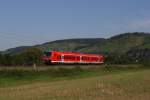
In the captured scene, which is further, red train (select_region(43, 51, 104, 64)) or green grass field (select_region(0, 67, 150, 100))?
red train (select_region(43, 51, 104, 64))

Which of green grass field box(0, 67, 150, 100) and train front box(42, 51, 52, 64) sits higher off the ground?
train front box(42, 51, 52, 64)

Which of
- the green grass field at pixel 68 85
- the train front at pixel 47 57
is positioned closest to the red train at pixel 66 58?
the train front at pixel 47 57

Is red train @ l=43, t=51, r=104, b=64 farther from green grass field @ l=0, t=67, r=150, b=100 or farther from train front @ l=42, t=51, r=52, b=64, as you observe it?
green grass field @ l=0, t=67, r=150, b=100

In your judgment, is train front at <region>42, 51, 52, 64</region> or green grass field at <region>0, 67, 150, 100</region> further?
train front at <region>42, 51, 52, 64</region>

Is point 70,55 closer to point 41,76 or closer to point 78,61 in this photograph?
point 78,61

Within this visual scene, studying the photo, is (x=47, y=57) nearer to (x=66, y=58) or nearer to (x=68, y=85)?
Answer: (x=66, y=58)

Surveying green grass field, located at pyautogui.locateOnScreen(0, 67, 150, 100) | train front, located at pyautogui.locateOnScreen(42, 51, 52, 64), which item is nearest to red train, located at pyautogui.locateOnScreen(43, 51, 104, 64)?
train front, located at pyautogui.locateOnScreen(42, 51, 52, 64)

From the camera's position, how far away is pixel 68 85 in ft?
106

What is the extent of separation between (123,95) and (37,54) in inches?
2236

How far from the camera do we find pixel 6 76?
1650 inches

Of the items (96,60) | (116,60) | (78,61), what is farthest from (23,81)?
(116,60)

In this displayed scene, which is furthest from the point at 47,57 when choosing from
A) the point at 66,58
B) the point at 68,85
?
the point at 68,85

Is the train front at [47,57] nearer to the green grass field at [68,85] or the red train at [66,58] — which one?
the red train at [66,58]

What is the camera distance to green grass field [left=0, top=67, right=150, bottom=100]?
76.6 ft
